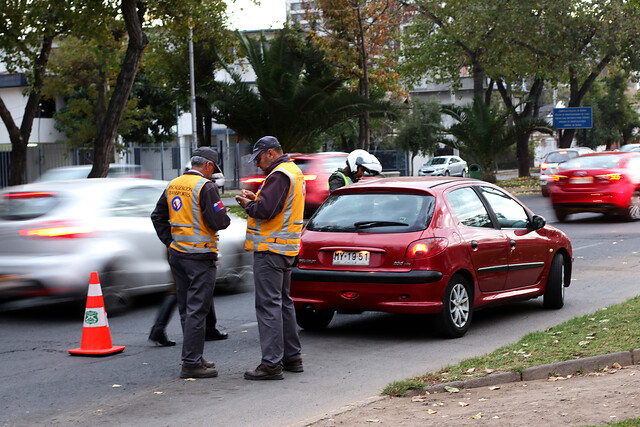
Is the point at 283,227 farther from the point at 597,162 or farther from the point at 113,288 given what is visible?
the point at 597,162

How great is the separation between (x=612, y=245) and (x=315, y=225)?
29.9 feet

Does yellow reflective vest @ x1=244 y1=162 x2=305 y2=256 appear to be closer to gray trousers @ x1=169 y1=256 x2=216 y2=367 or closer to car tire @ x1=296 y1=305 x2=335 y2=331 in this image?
gray trousers @ x1=169 y1=256 x2=216 y2=367

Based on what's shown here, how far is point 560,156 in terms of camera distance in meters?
33.4

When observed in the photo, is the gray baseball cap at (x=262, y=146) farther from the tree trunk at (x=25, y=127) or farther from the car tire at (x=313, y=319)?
the tree trunk at (x=25, y=127)

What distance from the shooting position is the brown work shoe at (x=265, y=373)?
6793mm

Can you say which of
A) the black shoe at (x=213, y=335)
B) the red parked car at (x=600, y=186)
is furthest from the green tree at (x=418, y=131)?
the black shoe at (x=213, y=335)

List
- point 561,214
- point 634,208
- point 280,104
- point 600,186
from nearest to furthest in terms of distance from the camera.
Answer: point 600,186 < point 634,208 < point 561,214 < point 280,104

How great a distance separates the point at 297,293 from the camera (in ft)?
27.8

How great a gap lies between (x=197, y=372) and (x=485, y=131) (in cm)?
3018

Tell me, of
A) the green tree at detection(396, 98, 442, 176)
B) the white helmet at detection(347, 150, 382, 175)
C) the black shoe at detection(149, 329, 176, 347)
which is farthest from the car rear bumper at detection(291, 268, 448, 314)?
the green tree at detection(396, 98, 442, 176)

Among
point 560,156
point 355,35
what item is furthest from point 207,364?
point 355,35

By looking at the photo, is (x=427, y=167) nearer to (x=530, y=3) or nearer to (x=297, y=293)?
(x=530, y=3)

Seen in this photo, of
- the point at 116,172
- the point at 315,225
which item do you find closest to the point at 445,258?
the point at 315,225

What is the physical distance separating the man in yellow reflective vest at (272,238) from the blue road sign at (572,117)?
38787 millimetres
